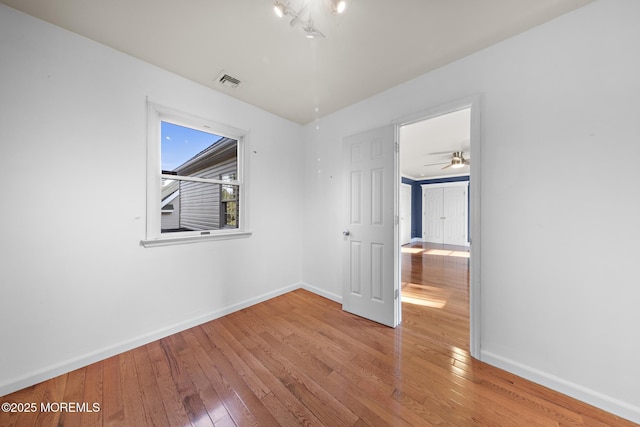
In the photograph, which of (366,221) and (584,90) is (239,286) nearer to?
(366,221)

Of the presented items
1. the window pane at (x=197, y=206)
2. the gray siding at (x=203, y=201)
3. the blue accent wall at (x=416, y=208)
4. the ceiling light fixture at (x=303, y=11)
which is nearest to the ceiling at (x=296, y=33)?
the ceiling light fixture at (x=303, y=11)

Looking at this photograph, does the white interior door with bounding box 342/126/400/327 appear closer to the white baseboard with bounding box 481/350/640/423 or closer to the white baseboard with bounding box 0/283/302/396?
the white baseboard with bounding box 481/350/640/423

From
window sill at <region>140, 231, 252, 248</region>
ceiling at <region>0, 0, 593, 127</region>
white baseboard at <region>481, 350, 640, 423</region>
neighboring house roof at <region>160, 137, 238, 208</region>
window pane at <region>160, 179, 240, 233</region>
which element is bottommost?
white baseboard at <region>481, 350, 640, 423</region>

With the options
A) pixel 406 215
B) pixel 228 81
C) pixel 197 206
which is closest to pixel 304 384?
pixel 197 206

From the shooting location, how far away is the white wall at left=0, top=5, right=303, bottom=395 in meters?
1.53

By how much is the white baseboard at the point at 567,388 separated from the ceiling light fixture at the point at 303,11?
286 centimetres

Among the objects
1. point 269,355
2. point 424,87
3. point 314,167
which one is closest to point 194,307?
point 269,355

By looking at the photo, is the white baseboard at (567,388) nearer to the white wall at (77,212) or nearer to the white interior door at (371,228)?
the white interior door at (371,228)

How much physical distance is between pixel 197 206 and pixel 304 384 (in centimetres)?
216

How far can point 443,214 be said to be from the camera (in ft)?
26.7

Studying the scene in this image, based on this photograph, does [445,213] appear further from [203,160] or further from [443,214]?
[203,160]

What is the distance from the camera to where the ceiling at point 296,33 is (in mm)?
1485

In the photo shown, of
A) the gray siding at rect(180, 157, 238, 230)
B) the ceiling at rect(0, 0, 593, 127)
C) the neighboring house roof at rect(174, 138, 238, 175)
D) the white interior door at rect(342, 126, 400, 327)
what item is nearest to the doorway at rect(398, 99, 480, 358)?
the white interior door at rect(342, 126, 400, 327)

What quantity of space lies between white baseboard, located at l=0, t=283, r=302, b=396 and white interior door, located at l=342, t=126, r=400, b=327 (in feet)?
4.89
